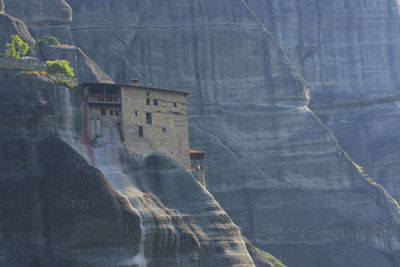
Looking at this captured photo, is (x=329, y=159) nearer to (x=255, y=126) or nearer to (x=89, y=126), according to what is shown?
(x=255, y=126)

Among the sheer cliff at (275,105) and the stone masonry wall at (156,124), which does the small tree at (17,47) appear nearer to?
the stone masonry wall at (156,124)

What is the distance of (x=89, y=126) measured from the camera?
65812 mm

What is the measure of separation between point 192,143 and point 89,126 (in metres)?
29.0

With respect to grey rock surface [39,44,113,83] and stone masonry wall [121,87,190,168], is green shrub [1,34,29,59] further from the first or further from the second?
stone masonry wall [121,87,190,168]

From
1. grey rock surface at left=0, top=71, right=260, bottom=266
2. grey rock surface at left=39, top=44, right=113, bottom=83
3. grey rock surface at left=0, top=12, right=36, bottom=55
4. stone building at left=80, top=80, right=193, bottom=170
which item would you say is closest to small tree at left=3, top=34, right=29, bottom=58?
grey rock surface at left=0, top=12, right=36, bottom=55

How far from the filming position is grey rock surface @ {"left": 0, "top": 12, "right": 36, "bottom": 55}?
7306 cm

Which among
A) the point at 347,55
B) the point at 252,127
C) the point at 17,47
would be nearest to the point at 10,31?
the point at 17,47

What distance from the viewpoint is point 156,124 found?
70.4m

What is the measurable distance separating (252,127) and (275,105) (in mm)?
4353

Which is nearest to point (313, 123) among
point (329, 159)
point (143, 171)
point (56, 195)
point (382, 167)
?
point (329, 159)

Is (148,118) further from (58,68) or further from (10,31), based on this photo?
(10,31)

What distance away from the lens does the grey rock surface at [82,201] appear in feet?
191

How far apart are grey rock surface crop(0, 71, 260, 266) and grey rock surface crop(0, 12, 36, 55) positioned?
11.0 m

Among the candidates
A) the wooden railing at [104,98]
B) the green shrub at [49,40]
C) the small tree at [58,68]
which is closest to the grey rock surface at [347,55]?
the green shrub at [49,40]
